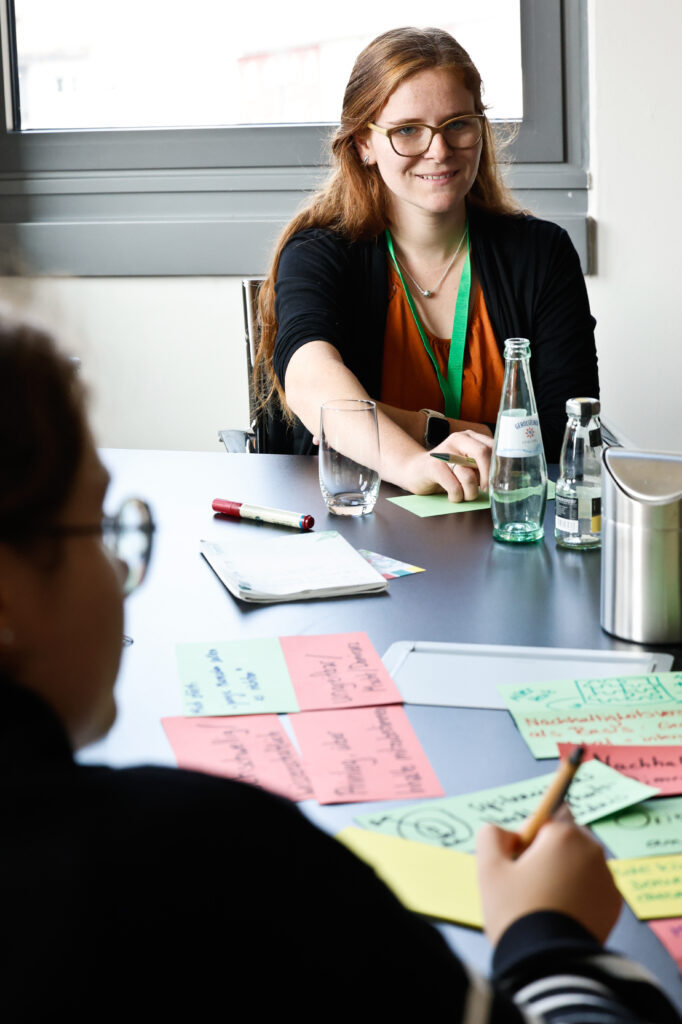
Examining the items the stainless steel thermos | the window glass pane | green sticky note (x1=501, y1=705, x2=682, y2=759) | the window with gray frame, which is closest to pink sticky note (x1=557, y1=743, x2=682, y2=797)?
green sticky note (x1=501, y1=705, x2=682, y2=759)

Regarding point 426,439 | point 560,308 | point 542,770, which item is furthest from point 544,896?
point 560,308

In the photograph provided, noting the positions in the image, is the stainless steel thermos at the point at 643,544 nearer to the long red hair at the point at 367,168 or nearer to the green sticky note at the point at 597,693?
the green sticky note at the point at 597,693

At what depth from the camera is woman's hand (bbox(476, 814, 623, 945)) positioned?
0.63m

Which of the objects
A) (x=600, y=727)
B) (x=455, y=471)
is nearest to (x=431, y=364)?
(x=455, y=471)

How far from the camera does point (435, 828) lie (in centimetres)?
77

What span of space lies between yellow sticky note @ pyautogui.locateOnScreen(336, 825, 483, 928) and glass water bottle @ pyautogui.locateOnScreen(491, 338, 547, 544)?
679 millimetres

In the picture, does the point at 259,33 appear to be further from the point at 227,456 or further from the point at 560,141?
the point at 227,456

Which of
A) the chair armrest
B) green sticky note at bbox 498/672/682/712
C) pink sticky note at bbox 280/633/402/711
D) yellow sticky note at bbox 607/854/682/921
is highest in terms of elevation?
the chair armrest

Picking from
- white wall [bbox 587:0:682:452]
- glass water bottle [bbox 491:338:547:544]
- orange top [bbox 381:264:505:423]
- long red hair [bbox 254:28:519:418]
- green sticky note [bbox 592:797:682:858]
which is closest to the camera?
green sticky note [bbox 592:797:682:858]

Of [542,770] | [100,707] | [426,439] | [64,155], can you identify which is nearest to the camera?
[100,707]

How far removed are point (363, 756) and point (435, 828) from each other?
117 mm

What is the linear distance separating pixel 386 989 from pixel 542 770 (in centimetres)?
44

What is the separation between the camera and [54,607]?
0.51 m

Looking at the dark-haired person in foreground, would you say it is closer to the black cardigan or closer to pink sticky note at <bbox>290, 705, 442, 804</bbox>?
pink sticky note at <bbox>290, 705, 442, 804</bbox>
